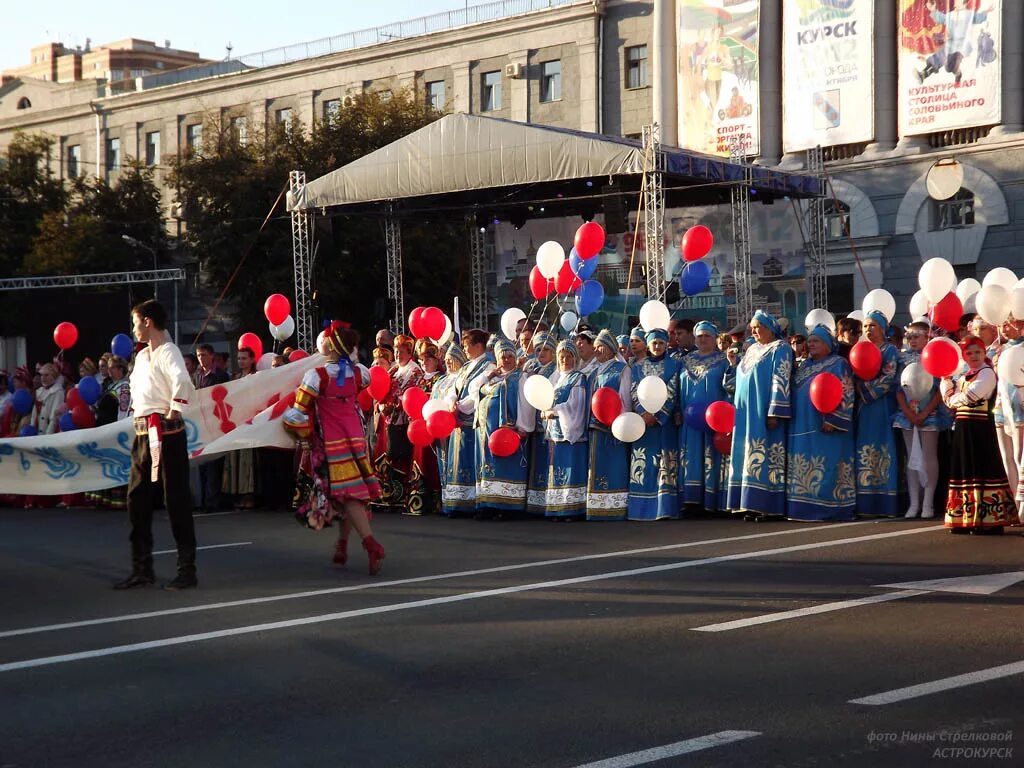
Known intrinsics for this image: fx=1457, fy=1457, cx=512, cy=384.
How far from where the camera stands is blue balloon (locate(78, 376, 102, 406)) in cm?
1823

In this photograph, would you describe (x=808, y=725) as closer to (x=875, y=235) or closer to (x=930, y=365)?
(x=930, y=365)

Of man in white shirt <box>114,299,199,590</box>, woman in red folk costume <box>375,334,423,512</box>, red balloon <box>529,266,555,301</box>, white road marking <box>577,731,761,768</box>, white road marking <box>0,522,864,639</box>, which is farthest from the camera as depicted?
red balloon <box>529,266,555,301</box>

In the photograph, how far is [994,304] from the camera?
1255 cm

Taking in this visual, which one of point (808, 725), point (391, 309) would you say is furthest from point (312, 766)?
point (391, 309)

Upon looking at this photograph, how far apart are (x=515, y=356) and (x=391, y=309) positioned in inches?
319

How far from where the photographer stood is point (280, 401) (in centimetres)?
1374

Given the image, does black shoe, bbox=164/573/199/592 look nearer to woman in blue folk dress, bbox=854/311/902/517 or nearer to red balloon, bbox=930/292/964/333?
woman in blue folk dress, bbox=854/311/902/517

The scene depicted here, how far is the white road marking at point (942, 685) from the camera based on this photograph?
6129 millimetres

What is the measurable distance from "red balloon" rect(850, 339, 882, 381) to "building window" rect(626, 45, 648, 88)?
1293 inches

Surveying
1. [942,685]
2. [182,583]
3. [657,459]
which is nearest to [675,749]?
[942,685]

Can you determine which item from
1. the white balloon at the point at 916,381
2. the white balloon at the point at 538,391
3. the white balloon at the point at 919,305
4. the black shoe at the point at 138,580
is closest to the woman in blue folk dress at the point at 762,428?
the white balloon at the point at 916,381

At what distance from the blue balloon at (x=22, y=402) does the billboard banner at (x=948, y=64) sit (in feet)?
81.3

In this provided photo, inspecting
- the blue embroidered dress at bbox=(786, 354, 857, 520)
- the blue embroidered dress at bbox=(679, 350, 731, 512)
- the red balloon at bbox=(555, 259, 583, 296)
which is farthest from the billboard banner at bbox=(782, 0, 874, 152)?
the blue embroidered dress at bbox=(786, 354, 857, 520)

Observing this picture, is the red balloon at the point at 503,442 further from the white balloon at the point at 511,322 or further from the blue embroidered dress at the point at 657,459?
the white balloon at the point at 511,322
